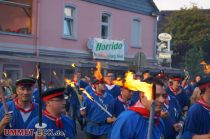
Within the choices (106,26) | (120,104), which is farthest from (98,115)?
(106,26)

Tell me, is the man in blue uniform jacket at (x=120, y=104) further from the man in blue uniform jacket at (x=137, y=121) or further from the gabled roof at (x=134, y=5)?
the gabled roof at (x=134, y=5)

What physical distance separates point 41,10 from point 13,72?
10.0 feet

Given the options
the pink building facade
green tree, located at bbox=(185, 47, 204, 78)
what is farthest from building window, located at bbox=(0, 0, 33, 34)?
green tree, located at bbox=(185, 47, 204, 78)

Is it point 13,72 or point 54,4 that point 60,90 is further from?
point 54,4

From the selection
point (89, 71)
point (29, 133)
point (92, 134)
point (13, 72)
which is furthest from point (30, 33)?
point (29, 133)

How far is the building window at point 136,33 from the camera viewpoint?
3000cm

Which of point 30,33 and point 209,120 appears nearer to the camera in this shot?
point 209,120

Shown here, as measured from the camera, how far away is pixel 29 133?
6.55m

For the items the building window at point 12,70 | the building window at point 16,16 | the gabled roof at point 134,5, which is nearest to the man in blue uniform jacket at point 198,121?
the building window at point 12,70

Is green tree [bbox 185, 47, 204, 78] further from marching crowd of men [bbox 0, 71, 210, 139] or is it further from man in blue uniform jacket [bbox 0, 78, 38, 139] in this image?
man in blue uniform jacket [bbox 0, 78, 38, 139]

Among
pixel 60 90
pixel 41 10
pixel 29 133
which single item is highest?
pixel 41 10

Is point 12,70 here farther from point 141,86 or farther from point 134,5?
point 141,86

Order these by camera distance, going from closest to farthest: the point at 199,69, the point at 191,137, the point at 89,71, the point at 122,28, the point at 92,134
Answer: the point at 191,137 → the point at 92,134 → the point at 89,71 → the point at 122,28 → the point at 199,69

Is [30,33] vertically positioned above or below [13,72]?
above
